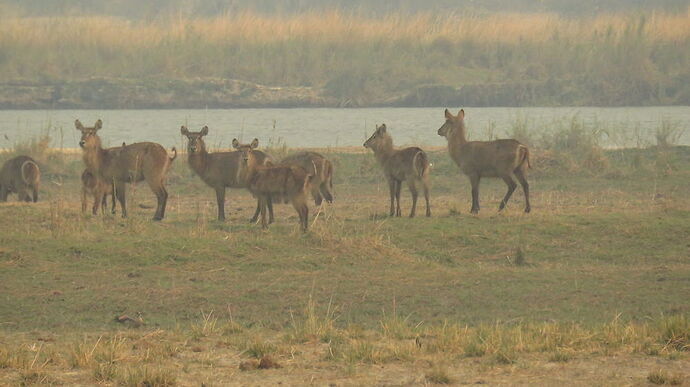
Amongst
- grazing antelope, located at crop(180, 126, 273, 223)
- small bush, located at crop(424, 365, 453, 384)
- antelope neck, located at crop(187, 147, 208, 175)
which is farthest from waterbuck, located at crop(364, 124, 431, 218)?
small bush, located at crop(424, 365, 453, 384)

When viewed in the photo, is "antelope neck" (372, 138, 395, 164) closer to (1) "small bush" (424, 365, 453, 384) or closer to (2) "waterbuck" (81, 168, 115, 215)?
(2) "waterbuck" (81, 168, 115, 215)

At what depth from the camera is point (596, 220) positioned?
13.5 m

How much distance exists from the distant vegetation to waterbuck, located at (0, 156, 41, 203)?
A: 22147 millimetres

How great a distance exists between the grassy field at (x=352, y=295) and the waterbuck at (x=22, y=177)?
602 mm

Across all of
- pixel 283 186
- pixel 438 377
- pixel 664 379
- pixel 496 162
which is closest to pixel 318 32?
pixel 496 162

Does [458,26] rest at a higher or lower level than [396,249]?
higher

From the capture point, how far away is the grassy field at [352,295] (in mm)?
7797

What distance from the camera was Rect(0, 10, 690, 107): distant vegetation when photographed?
37.6 meters

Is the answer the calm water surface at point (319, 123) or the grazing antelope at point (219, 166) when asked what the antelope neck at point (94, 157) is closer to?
the grazing antelope at point (219, 166)

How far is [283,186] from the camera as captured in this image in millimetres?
12969

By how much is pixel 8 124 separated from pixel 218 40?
506 inches

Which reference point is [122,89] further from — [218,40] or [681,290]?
[681,290]

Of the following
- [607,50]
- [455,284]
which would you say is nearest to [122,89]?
[607,50]

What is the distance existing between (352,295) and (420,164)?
452 centimetres
